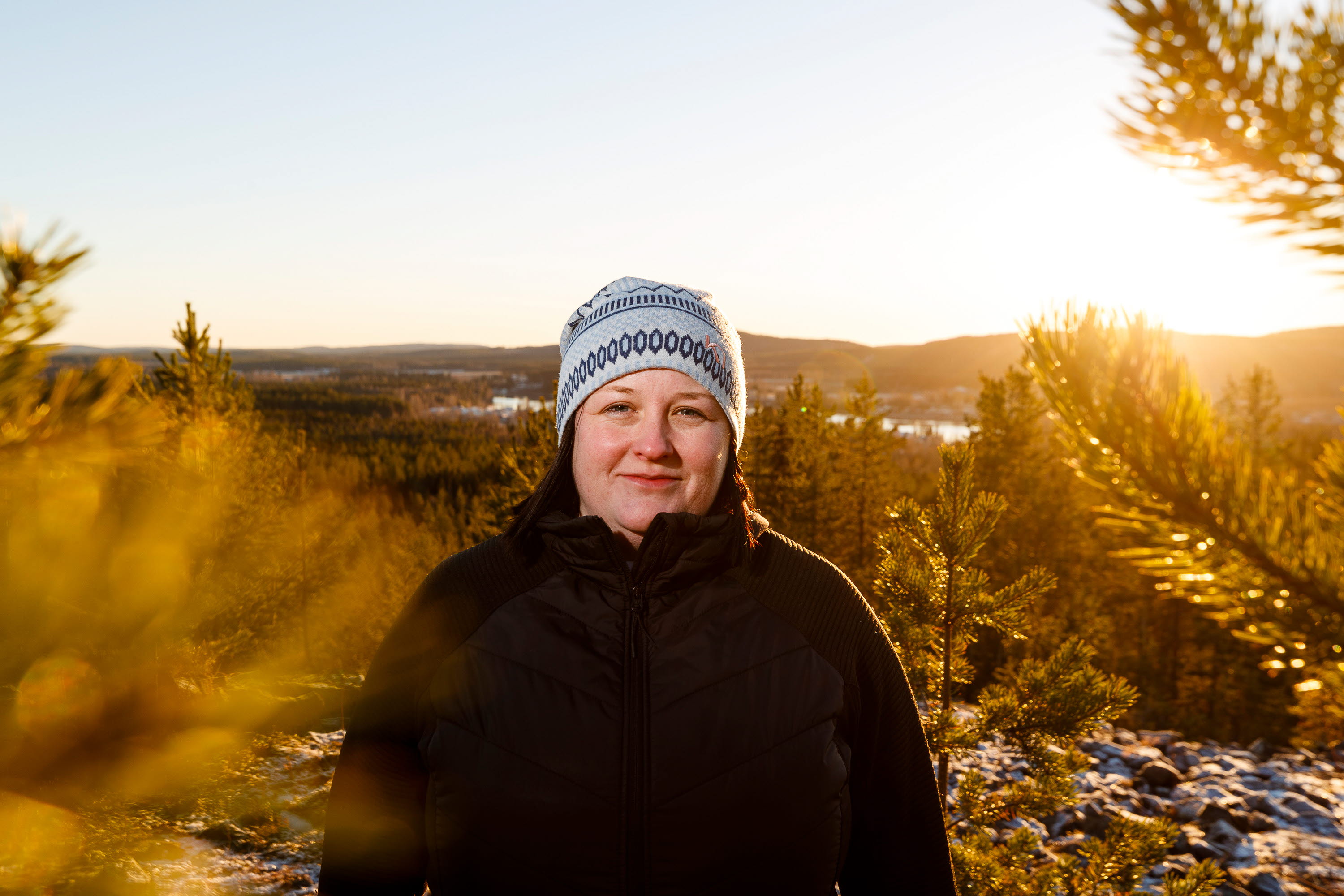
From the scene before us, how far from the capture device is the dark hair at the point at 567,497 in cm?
236

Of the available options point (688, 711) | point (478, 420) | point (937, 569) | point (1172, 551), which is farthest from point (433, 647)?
point (478, 420)

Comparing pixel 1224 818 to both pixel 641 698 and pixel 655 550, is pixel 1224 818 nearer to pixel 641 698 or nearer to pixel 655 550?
pixel 641 698

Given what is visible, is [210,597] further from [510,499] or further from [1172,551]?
[1172,551]

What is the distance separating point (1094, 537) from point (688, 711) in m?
25.4

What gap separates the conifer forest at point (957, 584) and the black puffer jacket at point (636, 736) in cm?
109

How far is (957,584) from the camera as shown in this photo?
4.53 meters

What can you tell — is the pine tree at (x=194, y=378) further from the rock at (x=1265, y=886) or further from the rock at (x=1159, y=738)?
the rock at (x=1159, y=738)

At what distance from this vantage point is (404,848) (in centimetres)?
223

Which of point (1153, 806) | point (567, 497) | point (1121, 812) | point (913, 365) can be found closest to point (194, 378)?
point (567, 497)

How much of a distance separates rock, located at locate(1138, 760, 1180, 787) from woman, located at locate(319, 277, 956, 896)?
63.7 feet

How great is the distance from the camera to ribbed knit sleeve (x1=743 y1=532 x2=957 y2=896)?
2.32m

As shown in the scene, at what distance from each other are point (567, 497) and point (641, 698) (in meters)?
0.81

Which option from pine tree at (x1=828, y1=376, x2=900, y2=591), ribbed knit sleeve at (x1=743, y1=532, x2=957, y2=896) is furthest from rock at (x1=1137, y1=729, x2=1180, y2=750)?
ribbed knit sleeve at (x1=743, y1=532, x2=957, y2=896)

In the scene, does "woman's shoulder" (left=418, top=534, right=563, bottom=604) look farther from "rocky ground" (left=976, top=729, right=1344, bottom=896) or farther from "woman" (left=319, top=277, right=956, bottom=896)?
"rocky ground" (left=976, top=729, right=1344, bottom=896)
